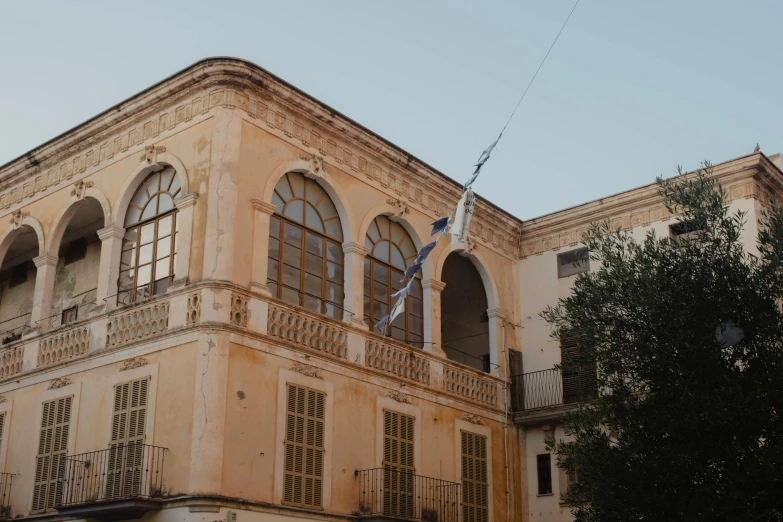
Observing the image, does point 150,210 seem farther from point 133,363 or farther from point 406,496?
point 406,496

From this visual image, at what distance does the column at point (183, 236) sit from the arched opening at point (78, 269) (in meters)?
3.99

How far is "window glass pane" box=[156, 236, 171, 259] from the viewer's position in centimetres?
1753

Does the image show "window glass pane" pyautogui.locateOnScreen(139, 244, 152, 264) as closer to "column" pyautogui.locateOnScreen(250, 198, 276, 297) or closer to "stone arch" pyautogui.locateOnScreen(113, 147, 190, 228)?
"stone arch" pyautogui.locateOnScreen(113, 147, 190, 228)

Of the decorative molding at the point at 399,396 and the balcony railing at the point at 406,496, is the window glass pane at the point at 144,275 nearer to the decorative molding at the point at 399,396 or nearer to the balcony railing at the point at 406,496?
the decorative molding at the point at 399,396

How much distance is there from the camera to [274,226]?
17734 millimetres

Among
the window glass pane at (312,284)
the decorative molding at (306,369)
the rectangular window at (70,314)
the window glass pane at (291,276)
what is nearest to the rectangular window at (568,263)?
the window glass pane at (312,284)

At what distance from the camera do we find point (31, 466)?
17.9 meters

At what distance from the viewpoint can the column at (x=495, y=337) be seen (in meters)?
22.3

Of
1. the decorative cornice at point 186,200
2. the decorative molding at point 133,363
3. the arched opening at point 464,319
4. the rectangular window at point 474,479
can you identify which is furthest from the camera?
the arched opening at point 464,319

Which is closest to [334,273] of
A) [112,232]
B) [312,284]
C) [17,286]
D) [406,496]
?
[312,284]

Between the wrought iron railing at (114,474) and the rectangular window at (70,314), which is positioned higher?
the rectangular window at (70,314)

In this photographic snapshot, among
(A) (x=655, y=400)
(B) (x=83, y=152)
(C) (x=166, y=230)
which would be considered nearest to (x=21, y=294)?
(B) (x=83, y=152)

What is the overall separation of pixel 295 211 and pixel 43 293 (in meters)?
5.34

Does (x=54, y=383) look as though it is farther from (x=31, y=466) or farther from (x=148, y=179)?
(x=148, y=179)
